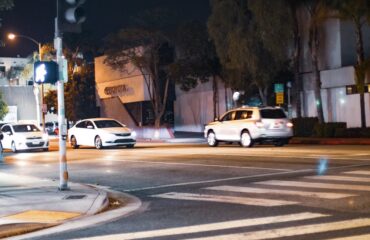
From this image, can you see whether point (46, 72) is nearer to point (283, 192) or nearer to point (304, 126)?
point (283, 192)

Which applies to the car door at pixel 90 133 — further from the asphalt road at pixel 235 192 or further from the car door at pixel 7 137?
the asphalt road at pixel 235 192

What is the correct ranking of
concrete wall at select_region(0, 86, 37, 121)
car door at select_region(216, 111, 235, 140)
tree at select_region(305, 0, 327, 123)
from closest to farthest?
car door at select_region(216, 111, 235, 140), tree at select_region(305, 0, 327, 123), concrete wall at select_region(0, 86, 37, 121)

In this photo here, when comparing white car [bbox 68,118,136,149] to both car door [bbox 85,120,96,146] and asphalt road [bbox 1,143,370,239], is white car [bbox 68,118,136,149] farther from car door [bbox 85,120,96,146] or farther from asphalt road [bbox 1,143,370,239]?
asphalt road [bbox 1,143,370,239]

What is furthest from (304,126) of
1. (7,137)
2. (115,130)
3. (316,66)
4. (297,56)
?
(7,137)

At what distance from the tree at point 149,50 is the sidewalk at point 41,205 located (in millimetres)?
28267

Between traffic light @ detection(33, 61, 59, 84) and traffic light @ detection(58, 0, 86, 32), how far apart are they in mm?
802

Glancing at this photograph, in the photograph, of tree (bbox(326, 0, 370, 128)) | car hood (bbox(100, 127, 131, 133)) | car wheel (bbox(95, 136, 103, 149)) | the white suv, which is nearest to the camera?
the white suv

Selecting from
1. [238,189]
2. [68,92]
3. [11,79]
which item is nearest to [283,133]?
[238,189]

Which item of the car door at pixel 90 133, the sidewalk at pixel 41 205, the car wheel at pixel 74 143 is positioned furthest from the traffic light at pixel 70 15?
the car wheel at pixel 74 143

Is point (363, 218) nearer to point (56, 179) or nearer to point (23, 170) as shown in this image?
point (56, 179)

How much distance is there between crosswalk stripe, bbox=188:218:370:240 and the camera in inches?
328

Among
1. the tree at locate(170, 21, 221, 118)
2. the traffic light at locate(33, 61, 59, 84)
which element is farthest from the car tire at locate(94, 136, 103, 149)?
the traffic light at locate(33, 61, 59, 84)

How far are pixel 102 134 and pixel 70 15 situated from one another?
56.7 feet

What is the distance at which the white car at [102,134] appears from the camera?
29594mm
